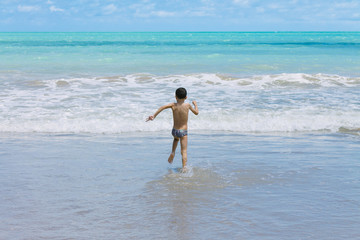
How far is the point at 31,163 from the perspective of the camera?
6.71 m

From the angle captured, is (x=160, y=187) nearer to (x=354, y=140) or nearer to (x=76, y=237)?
(x=76, y=237)

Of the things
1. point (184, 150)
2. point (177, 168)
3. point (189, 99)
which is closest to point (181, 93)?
point (184, 150)

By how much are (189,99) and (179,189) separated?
28.4 feet

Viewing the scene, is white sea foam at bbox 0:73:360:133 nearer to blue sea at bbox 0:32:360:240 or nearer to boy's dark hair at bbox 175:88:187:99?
blue sea at bbox 0:32:360:240

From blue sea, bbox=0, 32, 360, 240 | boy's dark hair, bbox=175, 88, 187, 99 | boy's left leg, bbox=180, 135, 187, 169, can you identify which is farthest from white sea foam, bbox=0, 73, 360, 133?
boy's dark hair, bbox=175, 88, 187, 99

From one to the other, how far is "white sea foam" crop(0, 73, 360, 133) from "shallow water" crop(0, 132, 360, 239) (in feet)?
4.78

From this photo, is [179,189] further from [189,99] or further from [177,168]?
[189,99]

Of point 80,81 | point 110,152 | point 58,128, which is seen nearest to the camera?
point 110,152

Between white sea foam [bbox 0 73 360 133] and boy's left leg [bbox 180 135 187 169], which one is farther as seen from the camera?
white sea foam [bbox 0 73 360 133]

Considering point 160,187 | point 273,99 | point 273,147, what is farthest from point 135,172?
point 273,99

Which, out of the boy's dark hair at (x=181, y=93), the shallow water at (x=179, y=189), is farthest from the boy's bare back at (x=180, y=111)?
the shallow water at (x=179, y=189)

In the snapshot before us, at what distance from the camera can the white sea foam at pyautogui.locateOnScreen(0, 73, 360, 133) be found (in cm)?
1005

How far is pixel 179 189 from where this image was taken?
548 cm

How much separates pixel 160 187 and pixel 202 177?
70cm
